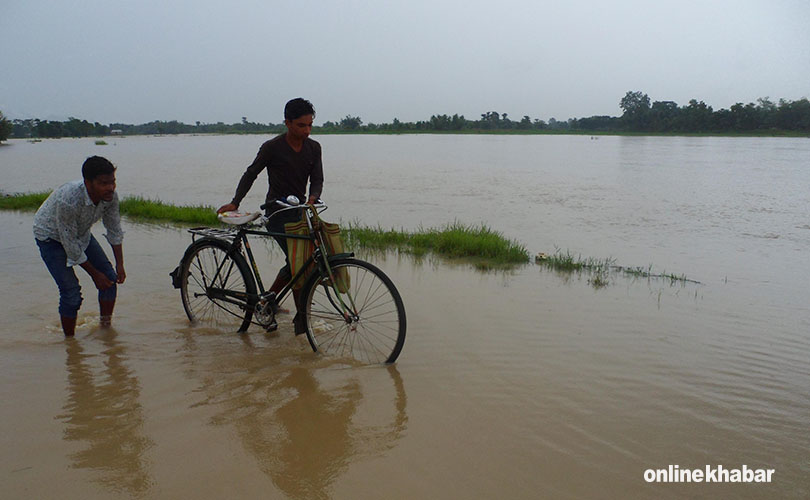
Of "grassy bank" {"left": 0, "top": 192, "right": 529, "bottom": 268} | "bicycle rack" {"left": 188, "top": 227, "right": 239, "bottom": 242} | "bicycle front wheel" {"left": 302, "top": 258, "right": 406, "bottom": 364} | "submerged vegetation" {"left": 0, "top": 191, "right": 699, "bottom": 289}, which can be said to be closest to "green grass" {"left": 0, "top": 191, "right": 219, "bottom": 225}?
"grassy bank" {"left": 0, "top": 192, "right": 529, "bottom": 268}

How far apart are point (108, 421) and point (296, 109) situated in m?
2.38

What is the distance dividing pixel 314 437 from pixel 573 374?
5.82 feet

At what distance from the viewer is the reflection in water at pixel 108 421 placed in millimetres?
2346

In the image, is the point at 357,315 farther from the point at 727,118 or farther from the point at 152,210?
the point at 727,118

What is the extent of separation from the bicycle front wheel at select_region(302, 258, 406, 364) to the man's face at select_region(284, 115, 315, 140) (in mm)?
1083

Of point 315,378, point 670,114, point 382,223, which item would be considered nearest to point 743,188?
point 382,223

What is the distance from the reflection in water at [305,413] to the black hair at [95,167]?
1.39 meters

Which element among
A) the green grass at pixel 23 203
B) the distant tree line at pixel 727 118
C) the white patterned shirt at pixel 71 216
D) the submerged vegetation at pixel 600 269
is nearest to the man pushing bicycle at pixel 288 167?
the white patterned shirt at pixel 71 216

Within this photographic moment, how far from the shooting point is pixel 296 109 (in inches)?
158

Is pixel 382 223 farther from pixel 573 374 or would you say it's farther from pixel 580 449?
pixel 580 449

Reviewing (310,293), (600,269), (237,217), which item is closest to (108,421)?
(310,293)

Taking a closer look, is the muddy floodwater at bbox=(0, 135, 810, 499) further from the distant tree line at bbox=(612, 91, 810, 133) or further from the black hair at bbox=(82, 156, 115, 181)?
the distant tree line at bbox=(612, 91, 810, 133)

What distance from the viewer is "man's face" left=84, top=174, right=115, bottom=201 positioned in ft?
11.7

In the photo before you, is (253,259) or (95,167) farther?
(253,259)
